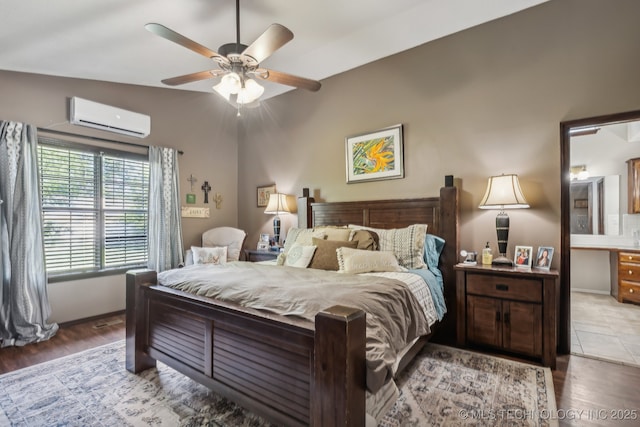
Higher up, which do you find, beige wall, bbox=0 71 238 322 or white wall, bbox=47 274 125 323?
beige wall, bbox=0 71 238 322

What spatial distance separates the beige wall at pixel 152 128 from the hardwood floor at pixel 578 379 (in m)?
0.49

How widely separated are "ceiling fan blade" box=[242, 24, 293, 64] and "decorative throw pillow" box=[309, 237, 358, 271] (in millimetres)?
1685

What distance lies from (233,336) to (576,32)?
3637 millimetres

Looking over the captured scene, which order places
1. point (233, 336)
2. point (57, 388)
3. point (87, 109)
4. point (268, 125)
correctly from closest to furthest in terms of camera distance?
point (233, 336)
point (57, 388)
point (87, 109)
point (268, 125)

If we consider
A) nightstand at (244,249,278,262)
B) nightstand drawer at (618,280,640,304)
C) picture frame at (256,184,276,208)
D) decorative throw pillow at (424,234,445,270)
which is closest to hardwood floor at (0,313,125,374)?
nightstand at (244,249,278,262)

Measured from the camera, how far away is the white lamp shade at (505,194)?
2693 mm

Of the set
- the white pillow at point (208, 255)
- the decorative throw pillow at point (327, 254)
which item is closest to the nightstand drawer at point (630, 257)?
the decorative throw pillow at point (327, 254)

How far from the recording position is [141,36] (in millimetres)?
2785

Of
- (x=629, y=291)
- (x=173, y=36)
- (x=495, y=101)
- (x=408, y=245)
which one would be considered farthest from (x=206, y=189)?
(x=629, y=291)

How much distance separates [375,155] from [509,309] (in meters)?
2.13

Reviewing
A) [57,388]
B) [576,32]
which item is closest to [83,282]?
[57,388]

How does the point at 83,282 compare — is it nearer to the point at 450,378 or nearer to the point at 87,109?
the point at 87,109

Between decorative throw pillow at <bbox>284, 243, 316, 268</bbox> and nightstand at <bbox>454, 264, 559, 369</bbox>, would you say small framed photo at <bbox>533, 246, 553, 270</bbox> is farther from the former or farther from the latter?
decorative throw pillow at <bbox>284, 243, 316, 268</bbox>

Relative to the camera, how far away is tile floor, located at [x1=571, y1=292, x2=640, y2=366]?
2.66m
